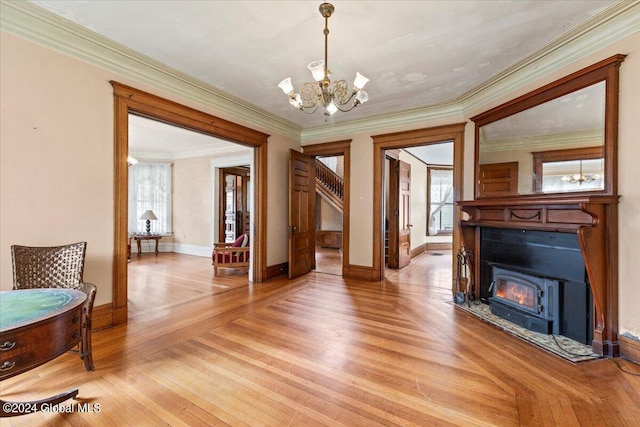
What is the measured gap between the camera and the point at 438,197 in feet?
29.3

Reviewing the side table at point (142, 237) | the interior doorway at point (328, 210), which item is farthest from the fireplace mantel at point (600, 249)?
the side table at point (142, 237)

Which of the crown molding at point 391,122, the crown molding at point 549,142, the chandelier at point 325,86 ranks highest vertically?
the crown molding at point 391,122

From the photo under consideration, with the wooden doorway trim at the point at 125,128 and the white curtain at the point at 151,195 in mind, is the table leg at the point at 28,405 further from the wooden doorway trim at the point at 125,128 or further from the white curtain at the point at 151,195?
the white curtain at the point at 151,195

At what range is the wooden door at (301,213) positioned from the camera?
5109 millimetres

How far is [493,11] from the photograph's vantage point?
2303mm

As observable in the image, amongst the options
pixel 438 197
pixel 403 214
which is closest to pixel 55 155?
pixel 403 214

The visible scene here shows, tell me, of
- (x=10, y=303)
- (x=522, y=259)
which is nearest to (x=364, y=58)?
(x=522, y=259)

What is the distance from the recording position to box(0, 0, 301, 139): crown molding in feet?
7.45

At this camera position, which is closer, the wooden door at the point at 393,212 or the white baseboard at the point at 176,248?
the wooden door at the point at 393,212

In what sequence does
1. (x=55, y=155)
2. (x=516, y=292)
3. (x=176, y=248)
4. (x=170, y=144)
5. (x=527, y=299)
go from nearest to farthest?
(x=55, y=155), (x=527, y=299), (x=516, y=292), (x=170, y=144), (x=176, y=248)

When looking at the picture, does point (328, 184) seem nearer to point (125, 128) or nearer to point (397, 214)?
point (397, 214)

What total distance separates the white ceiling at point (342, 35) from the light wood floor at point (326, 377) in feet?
9.49

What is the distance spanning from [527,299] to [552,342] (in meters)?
0.48

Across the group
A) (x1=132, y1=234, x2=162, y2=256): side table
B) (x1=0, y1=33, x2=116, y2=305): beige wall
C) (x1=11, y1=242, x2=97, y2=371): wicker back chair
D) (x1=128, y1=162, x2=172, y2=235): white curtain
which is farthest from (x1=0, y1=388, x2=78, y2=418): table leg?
(x1=128, y1=162, x2=172, y2=235): white curtain
